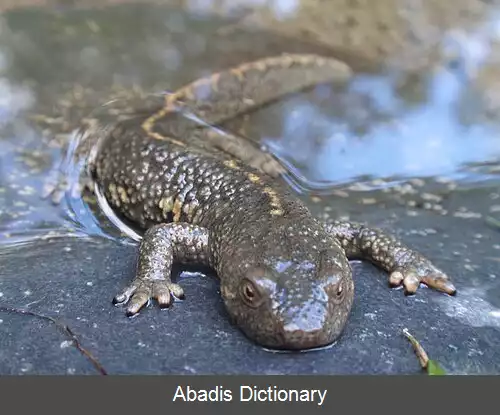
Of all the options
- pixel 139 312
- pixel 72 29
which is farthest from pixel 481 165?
pixel 72 29

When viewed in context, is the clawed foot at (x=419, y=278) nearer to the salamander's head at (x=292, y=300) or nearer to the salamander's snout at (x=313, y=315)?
the salamander's head at (x=292, y=300)

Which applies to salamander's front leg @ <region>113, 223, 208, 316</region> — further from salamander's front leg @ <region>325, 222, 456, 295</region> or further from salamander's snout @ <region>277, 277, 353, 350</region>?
salamander's front leg @ <region>325, 222, 456, 295</region>

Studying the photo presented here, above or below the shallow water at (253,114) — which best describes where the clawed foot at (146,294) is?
below

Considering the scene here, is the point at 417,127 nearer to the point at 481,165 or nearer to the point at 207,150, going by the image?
the point at 481,165

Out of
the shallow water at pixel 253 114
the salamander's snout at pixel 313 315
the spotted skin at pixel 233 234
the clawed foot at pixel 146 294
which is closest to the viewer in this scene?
the salamander's snout at pixel 313 315

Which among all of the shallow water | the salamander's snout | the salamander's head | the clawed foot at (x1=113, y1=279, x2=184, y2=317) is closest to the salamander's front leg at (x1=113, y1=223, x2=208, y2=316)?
the clawed foot at (x1=113, y1=279, x2=184, y2=317)

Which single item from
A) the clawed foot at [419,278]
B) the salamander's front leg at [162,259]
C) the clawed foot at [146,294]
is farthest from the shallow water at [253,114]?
the clawed foot at [146,294]

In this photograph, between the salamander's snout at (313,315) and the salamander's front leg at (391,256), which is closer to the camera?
the salamander's snout at (313,315)
